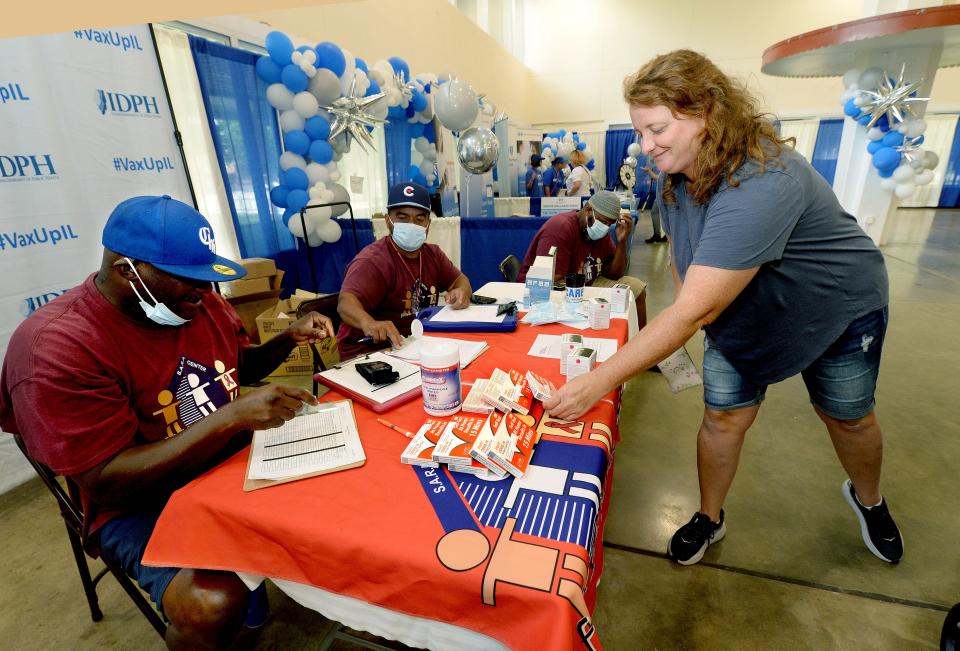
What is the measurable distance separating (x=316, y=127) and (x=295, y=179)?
0.47 m

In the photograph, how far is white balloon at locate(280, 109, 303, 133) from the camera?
3.71m

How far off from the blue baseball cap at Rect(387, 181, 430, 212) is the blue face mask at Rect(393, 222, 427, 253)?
0.10m

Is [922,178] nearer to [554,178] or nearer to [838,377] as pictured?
[554,178]

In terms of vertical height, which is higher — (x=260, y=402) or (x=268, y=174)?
(x=268, y=174)

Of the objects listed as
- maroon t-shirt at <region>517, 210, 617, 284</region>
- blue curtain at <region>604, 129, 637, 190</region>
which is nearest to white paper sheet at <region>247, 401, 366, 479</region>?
maroon t-shirt at <region>517, 210, 617, 284</region>

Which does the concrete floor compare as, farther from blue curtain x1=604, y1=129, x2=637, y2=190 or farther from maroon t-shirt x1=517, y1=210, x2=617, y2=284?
blue curtain x1=604, y1=129, x2=637, y2=190

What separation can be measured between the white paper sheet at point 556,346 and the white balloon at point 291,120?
10.6 ft

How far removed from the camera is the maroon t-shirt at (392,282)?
202 cm

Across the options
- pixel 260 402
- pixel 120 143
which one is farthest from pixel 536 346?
pixel 120 143

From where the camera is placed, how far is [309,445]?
99 cm

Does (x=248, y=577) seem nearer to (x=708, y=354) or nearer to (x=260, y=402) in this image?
(x=260, y=402)

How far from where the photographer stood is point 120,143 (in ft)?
8.66

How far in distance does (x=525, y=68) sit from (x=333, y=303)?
13152mm

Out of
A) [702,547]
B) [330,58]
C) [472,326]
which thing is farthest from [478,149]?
[702,547]
